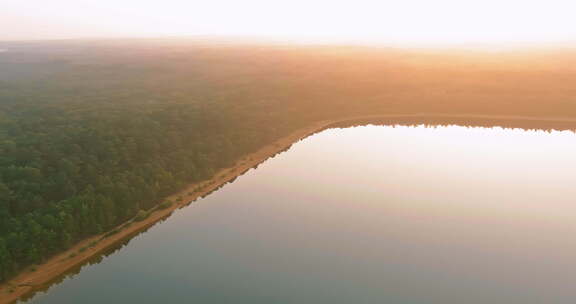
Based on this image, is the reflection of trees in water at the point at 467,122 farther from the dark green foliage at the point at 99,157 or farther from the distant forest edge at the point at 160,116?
the dark green foliage at the point at 99,157

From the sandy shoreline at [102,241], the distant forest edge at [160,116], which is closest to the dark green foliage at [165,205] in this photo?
the sandy shoreline at [102,241]

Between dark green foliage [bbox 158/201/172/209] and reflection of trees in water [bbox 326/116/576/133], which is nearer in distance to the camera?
dark green foliage [bbox 158/201/172/209]

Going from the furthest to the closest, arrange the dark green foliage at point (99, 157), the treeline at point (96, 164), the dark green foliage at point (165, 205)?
the dark green foliage at point (165, 205) < the dark green foliage at point (99, 157) < the treeline at point (96, 164)

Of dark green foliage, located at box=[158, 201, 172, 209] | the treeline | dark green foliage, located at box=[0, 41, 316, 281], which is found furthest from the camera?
dark green foliage, located at box=[158, 201, 172, 209]

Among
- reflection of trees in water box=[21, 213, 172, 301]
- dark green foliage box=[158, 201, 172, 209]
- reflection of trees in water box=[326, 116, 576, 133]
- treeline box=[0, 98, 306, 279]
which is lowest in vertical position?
reflection of trees in water box=[21, 213, 172, 301]

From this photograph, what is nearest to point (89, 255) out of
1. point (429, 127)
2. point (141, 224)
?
point (141, 224)

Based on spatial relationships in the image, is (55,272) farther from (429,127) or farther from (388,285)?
(429,127)

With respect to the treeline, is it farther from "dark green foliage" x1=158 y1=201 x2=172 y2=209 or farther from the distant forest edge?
"dark green foliage" x1=158 y1=201 x2=172 y2=209

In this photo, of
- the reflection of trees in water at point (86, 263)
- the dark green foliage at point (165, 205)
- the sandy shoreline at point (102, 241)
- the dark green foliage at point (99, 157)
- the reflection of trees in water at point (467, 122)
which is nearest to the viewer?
the reflection of trees in water at point (86, 263)

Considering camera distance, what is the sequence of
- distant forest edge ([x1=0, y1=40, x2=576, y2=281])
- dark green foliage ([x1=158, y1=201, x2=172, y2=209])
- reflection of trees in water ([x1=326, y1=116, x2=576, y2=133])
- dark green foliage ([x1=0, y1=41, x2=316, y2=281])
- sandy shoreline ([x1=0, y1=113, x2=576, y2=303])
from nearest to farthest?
sandy shoreline ([x1=0, y1=113, x2=576, y2=303]), dark green foliage ([x1=0, y1=41, x2=316, y2=281]), distant forest edge ([x1=0, y1=40, x2=576, y2=281]), dark green foliage ([x1=158, y1=201, x2=172, y2=209]), reflection of trees in water ([x1=326, y1=116, x2=576, y2=133])

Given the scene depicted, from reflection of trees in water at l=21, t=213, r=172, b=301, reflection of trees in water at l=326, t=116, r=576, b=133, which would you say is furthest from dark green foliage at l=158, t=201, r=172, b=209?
reflection of trees in water at l=326, t=116, r=576, b=133
